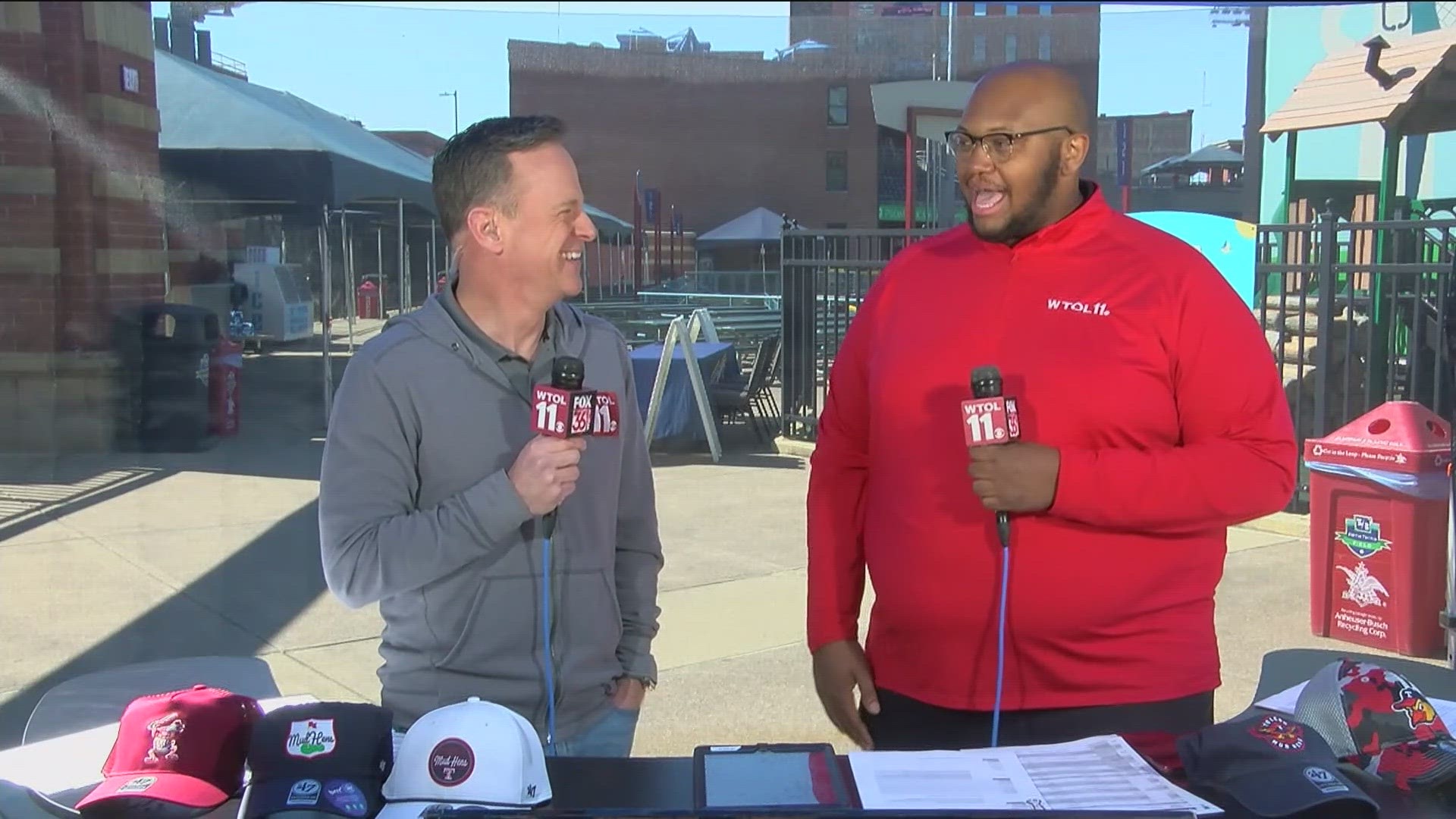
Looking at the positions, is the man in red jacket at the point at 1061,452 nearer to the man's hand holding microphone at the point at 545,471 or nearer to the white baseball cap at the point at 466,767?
the man's hand holding microphone at the point at 545,471

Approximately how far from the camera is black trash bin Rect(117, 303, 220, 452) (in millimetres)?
7203

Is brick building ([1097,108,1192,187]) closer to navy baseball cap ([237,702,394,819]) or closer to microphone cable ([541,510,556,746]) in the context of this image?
microphone cable ([541,510,556,746])

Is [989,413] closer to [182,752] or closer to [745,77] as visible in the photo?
[182,752]

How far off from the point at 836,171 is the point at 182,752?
366 inches

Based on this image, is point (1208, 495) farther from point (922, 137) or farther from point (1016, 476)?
point (922, 137)

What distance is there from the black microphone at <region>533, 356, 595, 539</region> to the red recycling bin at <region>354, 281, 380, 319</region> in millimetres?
3404

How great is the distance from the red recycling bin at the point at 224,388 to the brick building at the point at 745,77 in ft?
10.2

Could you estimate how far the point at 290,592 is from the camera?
5438mm

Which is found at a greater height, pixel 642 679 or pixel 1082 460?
pixel 1082 460

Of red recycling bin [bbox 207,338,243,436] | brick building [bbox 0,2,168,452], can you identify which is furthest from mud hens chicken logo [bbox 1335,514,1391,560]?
red recycling bin [bbox 207,338,243,436]

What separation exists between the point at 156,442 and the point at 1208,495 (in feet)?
22.3

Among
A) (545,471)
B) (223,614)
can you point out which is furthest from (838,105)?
(545,471)

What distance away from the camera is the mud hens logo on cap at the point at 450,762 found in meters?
1.44

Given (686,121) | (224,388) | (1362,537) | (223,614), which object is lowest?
(223,614)
